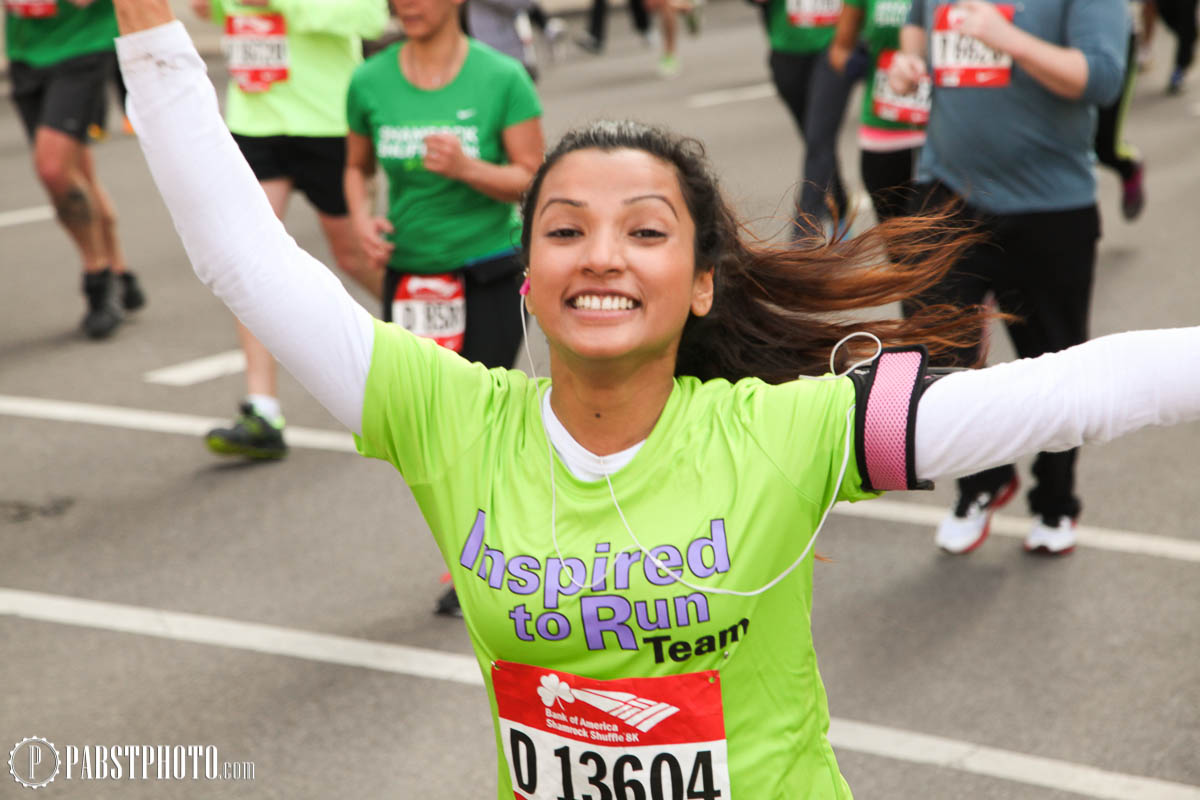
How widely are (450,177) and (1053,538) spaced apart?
7.73ft

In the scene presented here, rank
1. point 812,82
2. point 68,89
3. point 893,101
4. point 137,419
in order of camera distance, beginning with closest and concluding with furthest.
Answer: point 893,101 → point 137,419 → point 68,89 → point 812,82

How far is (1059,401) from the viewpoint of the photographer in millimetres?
1992

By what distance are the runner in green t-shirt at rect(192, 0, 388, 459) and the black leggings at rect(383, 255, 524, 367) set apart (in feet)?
4.35

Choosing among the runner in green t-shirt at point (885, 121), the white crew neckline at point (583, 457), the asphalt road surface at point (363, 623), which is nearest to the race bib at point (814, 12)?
the runner in green t-shirt at point (885, 121)

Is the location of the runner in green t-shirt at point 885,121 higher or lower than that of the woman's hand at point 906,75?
lower

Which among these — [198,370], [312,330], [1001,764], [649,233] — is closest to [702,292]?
[649,233]

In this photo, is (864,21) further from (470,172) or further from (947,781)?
(947,781)

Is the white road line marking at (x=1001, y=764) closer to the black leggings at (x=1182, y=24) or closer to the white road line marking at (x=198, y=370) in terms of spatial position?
the white road line marking at (x=198, y=370)

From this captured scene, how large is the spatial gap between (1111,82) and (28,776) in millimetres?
3628

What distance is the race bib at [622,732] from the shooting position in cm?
218

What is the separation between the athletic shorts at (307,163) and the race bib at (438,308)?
1.54 meters

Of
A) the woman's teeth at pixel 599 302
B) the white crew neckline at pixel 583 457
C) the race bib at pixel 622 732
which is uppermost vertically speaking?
the woman's teeth at pixel 599 302

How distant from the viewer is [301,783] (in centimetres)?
380

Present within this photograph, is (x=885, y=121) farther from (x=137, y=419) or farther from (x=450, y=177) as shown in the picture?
(x=137, y=419)
